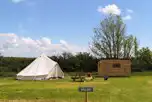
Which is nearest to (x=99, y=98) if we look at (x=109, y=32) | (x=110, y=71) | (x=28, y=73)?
(x=28, y=73)

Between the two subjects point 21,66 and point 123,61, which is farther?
point 21,66

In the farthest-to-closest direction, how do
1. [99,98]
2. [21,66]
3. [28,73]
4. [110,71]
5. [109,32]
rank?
[109,32] < [21,66] < [110,71] < [28,73] < [99,98]

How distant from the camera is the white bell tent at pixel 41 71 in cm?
4584

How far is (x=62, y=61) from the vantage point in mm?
62844

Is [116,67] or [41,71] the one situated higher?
[116,67]

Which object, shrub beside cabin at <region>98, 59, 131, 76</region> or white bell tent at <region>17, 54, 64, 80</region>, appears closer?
Result: white bell tent at <region>17, 54, 64, 80</region>

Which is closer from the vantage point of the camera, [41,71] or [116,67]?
[41,71]

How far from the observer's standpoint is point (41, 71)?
4669cm

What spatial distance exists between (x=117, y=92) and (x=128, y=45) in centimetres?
4259

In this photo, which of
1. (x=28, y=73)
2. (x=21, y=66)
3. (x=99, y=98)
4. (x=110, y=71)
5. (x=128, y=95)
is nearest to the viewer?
(x=99, y=98)

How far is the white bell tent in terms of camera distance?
150ft

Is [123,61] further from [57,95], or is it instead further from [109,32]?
[57,95]

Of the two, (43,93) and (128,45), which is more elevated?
(128,45)

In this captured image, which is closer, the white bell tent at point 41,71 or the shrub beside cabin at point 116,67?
the white bell tent at point 41,71
